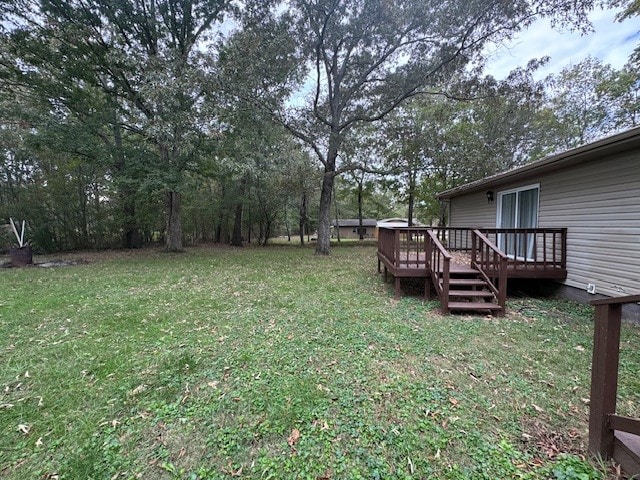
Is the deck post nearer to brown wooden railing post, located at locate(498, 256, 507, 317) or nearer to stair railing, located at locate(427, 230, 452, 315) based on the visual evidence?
stair railing, located at locate(427, 230, 452, 315)

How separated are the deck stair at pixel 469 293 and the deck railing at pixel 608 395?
115 inches

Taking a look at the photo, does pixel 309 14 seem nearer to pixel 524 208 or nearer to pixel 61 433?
pixel 524 208

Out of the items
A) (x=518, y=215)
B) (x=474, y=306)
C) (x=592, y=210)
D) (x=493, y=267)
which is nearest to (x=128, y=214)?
(x=474, y=306)

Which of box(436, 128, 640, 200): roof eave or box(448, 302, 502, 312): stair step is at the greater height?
box(436, 128, 640, 200): roof eave

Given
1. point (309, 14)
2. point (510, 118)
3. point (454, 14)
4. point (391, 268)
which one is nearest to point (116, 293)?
point (391, 268)

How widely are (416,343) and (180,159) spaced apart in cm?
1067

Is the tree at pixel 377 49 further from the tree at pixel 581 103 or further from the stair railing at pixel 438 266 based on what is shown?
the stair railing at pixel 438 266

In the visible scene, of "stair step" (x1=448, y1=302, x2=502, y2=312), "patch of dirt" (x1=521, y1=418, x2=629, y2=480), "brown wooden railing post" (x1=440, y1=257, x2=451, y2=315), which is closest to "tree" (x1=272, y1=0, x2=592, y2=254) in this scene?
"brown wooden railing post" (x1=440, y1=257, x2=451, y2=315)

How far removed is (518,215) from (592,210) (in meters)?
2.09

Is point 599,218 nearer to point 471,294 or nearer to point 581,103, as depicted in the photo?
point 471,294

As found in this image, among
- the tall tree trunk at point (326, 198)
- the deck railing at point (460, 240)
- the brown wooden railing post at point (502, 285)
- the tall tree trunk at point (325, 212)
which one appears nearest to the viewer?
the brown wooden railing post at point (502, 285)

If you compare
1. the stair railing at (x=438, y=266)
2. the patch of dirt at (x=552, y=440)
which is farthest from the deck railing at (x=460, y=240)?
the patch of dirt at (x=552, y=440)

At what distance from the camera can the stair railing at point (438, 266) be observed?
4.74 metres

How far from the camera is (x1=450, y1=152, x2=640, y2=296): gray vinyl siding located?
4461 mm
